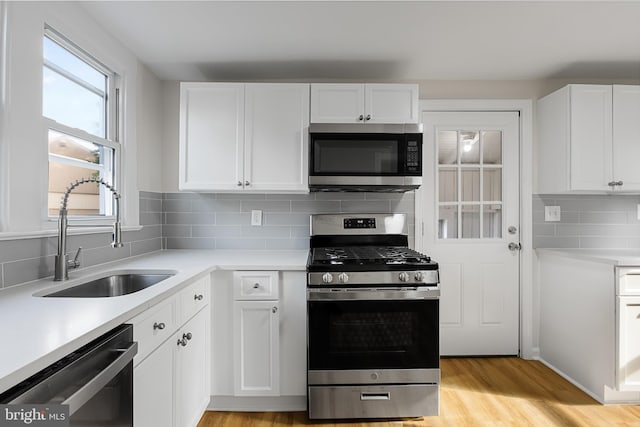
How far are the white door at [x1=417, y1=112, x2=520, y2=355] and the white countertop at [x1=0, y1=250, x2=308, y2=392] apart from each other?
1.38m

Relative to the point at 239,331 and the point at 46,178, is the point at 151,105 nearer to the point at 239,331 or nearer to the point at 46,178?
the point at 46,178

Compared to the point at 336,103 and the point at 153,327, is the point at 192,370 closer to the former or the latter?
the point at 153,327

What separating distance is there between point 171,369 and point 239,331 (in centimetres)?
57

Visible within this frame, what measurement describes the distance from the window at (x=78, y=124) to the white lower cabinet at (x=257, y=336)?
2.83 ft

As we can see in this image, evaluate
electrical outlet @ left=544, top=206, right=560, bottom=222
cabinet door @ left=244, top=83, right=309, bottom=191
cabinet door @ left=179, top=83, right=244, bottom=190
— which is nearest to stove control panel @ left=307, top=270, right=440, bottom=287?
cabinet door @ left=244, top=83, right=309, bottom=191

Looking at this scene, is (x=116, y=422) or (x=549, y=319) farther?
(x=549, y=319)

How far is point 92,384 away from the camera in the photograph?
921 millimetres

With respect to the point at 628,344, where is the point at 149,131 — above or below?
above

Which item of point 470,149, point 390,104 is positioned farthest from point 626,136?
point 390,104

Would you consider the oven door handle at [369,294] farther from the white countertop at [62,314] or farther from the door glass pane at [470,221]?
the door glass pane at [470,221]

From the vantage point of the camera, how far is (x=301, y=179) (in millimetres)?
2480

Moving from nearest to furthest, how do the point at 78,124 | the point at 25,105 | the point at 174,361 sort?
the point at 25,105, the point at 174,361, the point at 78,124

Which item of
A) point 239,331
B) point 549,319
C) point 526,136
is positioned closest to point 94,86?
point 239,331

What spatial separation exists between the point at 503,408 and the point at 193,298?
187 centimetres
